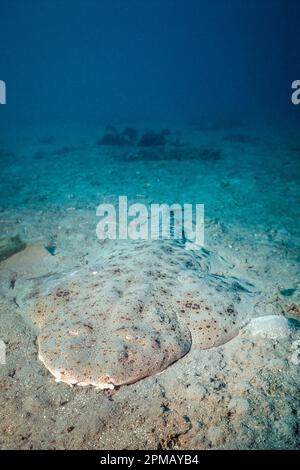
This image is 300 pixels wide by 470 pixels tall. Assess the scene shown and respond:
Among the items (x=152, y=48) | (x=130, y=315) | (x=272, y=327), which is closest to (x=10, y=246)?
(x=130, y=315)

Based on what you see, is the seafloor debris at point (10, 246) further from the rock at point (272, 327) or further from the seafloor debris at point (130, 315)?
the rock at point (272, 327)

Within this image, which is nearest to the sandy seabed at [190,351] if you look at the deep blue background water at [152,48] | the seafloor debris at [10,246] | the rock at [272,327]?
the rock at [272,327]

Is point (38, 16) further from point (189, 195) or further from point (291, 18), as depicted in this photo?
point (189, 195)

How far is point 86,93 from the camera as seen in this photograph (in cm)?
9556

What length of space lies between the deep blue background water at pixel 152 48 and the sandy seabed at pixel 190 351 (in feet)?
204

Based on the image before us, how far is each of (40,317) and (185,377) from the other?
6.15 feet

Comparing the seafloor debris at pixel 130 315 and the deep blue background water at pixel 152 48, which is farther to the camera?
the deep blue background water at pixel 152 48

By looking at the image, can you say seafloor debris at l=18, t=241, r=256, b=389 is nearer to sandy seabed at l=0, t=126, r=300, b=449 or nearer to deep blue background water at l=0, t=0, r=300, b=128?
sandy seabed at l=0, t=126, r=300, b=449

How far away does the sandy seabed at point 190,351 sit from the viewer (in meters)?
2.62

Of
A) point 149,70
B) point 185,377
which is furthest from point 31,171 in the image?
point 149,70

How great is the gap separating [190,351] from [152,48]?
169812 mm

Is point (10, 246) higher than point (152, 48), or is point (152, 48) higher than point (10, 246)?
point (152, 48)

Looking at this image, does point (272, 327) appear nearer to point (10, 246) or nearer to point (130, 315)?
point (130, 315)

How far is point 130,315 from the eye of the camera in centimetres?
327
